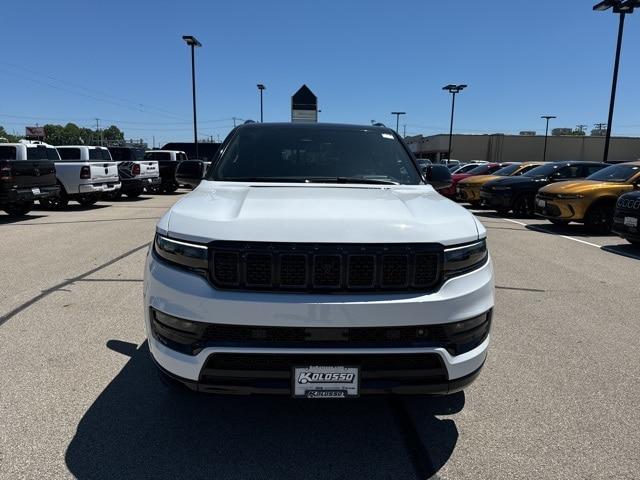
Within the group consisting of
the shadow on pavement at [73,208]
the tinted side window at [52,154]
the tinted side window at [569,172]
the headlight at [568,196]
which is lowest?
the shadow on pavement at [73,208]

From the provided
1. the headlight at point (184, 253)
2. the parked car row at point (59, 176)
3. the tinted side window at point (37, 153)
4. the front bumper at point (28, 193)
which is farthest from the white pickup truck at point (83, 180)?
the headlight at point (184, 253)

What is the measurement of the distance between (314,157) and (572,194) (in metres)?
9.50

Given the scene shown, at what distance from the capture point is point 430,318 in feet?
8.02

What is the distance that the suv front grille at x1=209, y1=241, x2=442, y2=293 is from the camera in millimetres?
2424

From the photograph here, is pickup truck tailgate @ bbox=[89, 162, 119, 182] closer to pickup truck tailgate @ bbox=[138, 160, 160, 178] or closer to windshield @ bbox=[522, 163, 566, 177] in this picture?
pickup truck tailgate @ bbox=[138, 160, 160, 178]

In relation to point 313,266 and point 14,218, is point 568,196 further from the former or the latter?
point 14,218

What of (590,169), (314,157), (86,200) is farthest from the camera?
(86,200)

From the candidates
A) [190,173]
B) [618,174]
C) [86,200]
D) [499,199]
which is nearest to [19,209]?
[86,200]

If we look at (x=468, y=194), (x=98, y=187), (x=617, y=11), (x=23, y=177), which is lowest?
(x=468, y=194)

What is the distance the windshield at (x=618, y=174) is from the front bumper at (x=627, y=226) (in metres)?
2.78

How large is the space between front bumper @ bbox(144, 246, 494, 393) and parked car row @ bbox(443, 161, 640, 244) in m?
8.20

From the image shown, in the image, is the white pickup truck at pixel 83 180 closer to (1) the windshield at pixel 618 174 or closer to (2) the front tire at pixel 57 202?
(2) the front tire at pixel 57 202

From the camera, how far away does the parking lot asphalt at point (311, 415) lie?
8.59 ft

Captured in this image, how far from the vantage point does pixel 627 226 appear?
916 centimetres
